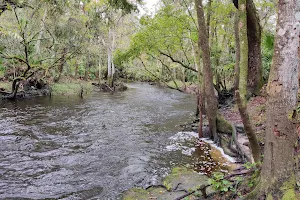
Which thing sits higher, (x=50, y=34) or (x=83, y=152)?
(x=50, y=34)

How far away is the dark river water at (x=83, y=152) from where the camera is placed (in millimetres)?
5820

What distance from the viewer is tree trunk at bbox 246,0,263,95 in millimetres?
10578

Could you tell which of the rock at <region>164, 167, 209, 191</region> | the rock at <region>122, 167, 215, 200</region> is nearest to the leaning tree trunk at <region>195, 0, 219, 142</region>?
the rock at <region>164, 167, 209, 191</region>

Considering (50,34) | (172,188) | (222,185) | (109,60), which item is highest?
(50,34)

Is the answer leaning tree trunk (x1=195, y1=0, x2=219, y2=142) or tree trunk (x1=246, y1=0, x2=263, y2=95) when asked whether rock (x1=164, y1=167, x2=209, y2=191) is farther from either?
tree trunk (x1=246, y1=0, x2=263, y2=95)

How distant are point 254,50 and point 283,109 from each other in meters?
8.77

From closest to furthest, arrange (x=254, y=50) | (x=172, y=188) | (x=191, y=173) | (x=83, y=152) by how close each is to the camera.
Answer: (x=172, y=188)
(x=191, y=173)
(x=83, y=152)
(x=254, y=50)

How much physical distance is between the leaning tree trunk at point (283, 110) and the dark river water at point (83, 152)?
3.26 meters

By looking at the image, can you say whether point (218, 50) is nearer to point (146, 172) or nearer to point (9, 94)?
point (146, 172)

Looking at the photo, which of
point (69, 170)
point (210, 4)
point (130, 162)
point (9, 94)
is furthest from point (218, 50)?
point (9, 94)

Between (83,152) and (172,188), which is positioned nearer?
(172,188)

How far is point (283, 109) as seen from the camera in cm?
302

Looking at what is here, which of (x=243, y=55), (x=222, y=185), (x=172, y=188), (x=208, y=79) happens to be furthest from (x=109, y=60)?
(x=222, y=185)

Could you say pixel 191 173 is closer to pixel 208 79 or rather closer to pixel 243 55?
pixel 243 55
